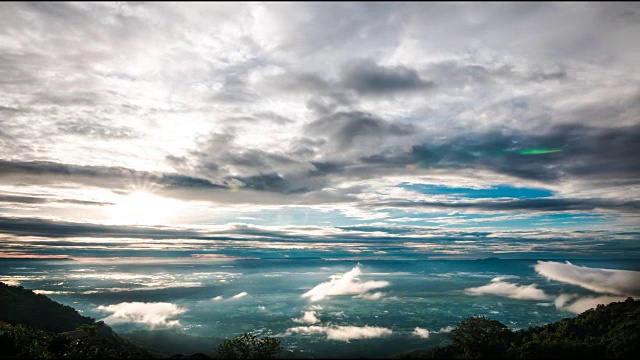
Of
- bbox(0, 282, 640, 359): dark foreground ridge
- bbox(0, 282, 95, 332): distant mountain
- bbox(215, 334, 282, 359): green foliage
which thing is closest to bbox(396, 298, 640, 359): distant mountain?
bbox(0, 282, 640, 359): dark foreground ridge

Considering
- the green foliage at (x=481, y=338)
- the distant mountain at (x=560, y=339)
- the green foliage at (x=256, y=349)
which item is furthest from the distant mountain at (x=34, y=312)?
the green foliage at (x=481, y=338)

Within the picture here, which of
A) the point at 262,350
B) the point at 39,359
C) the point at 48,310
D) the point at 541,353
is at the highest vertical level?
the point at 39,359

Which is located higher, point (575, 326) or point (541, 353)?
point (541, 353)

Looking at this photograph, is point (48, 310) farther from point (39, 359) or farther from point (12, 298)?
point (39, 359)

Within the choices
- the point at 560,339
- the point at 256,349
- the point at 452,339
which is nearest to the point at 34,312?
the point at 256,349

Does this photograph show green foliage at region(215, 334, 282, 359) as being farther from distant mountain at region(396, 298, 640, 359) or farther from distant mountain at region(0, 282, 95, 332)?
distant mountain at region(0, 282, 95, 332)

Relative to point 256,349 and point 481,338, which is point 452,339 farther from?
point 256,349

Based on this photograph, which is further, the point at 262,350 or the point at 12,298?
the point at 12,298

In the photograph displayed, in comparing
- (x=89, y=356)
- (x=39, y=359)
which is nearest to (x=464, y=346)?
(x=89, y=356)
